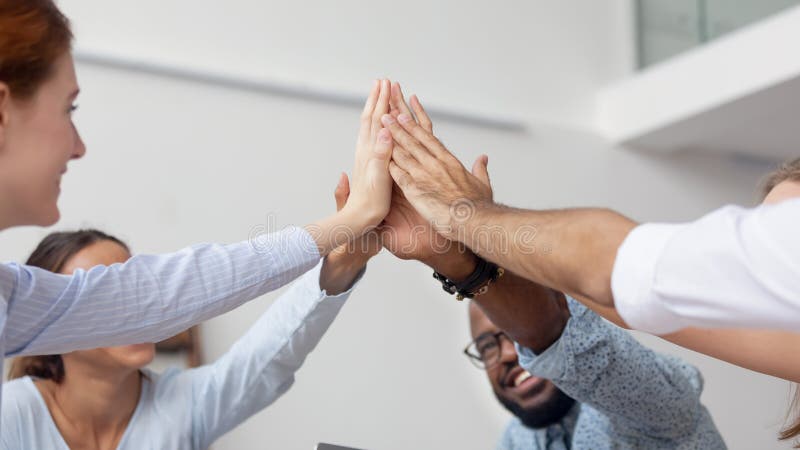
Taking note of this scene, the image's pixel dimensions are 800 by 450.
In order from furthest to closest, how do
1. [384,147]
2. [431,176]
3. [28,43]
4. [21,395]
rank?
[21,395]
[384,147]
[431,176]
[28,43]

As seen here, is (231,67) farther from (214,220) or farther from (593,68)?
(593,68)

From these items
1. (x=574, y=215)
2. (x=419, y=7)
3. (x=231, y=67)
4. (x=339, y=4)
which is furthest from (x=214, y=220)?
(x=574, y=215)

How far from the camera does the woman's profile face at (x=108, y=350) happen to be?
5.77 feet

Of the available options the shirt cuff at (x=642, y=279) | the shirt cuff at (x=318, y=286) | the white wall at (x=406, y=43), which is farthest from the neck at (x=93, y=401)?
the white wall at (x=406, y=43)

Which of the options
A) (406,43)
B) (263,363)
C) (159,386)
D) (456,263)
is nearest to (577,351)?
(456,263)

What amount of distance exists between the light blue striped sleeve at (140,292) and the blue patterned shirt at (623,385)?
1.50 ft

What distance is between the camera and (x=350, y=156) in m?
3.53

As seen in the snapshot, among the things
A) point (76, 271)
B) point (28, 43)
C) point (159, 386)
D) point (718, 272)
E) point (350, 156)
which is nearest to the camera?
point (718, 272)

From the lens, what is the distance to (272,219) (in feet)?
11.0

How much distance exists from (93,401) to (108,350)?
3.9 inches

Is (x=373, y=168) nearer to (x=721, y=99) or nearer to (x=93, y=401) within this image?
(x=93, y=401)

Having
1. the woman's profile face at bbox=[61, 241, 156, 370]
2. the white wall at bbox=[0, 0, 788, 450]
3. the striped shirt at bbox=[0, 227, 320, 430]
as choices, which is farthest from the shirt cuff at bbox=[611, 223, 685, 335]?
the white wall at bbox=[0, 0, 788, 450]

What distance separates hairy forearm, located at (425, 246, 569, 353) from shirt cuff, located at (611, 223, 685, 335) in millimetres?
628

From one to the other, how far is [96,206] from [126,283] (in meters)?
1.77
